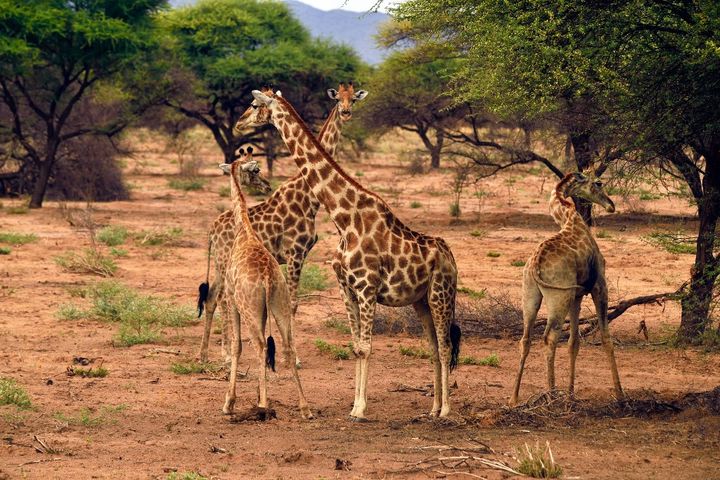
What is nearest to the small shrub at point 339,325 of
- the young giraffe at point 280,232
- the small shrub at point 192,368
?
the young giraffe at point 280,232

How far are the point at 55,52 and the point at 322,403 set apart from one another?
Answer: 59.2ft

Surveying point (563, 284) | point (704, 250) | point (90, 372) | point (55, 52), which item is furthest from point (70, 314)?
point (55, 52)

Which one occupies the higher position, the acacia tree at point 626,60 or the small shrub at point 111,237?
the acacia tree at point 626,60

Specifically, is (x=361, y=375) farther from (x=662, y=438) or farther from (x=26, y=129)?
(x=26, y=129)

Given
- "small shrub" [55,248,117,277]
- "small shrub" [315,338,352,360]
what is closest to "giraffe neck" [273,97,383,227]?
"small shrub" [315,338,352,360]

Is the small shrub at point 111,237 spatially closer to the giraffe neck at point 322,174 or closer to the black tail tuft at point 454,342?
the giraffe neck at point 322,174

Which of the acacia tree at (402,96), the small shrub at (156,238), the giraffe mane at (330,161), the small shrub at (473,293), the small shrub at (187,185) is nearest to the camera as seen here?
the giraffe mane at (330,161)

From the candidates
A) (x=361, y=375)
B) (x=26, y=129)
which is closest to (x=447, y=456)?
(x=361, y=375)

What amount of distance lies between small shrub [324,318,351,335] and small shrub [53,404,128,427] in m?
4.33

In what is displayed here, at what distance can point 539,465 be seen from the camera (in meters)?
6.62

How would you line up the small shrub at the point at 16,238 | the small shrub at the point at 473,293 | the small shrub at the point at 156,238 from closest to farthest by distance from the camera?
the small shrub at the point at 473,293 → the small shrub at the point at 16,238 → the small shrub at the point at 156,238

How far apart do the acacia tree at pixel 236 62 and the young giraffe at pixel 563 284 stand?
21.8 m

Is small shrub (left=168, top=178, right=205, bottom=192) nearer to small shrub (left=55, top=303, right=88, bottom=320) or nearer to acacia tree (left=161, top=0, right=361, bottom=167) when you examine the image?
acacia tree (left=161, top=0, right=361, bottom=167)

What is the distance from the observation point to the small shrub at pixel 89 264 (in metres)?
16.6
